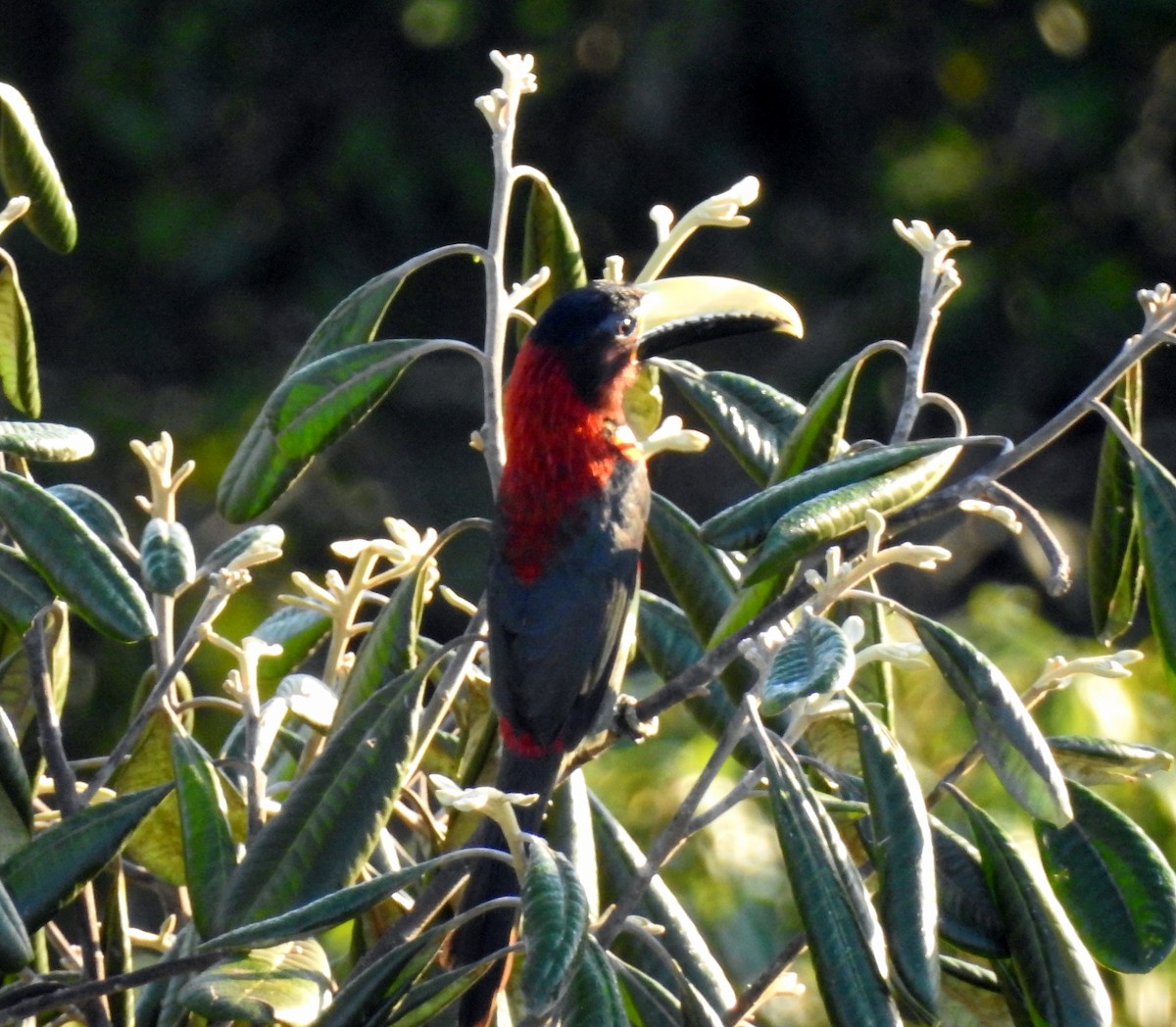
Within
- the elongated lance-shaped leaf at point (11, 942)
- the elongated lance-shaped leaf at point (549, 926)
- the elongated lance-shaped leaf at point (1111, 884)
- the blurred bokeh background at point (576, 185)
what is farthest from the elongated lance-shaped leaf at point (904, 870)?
the blurred bokeh background at point (576, 185)

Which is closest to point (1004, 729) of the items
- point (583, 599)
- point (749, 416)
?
point (749, 416)

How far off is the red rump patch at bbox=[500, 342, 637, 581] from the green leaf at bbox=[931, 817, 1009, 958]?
3.02 ft

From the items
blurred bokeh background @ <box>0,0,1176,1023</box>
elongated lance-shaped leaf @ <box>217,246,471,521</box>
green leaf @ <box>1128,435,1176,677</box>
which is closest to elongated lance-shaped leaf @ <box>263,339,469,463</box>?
elongated lance-shaped leaf @ <box>217,246,471,521</box>

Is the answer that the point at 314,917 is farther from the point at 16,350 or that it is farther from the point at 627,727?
the point at 627,727

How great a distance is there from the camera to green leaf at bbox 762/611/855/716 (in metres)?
1.51

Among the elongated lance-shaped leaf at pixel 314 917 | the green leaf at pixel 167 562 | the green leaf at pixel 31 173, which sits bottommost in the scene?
the elongated lance-shaped leaf at pixel 314 917

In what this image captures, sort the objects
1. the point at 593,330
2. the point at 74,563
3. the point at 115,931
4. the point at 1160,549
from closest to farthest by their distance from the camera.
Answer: the point at 1160,549 → the point at 74,563 → the point at 115,931 → the point at 593,330

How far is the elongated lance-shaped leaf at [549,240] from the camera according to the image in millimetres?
2156

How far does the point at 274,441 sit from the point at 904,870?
0.81 metres

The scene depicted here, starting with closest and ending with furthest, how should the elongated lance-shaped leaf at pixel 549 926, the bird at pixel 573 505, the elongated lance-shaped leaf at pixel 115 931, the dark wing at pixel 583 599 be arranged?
1. the elongated lance-shaped leaf at pixel 549 926
2. the elongated lance-shaped leaf at pixel 115 931
3. the bird at pixel 573 505
4. the dark wing at pixel 583 599

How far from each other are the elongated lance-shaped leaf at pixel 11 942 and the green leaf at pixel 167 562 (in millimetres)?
327

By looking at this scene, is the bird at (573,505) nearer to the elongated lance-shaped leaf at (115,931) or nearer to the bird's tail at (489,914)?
the bird's tail at (489,914)

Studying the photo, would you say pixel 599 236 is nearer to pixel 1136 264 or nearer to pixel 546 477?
pixel 1136 264

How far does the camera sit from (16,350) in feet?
6.64
